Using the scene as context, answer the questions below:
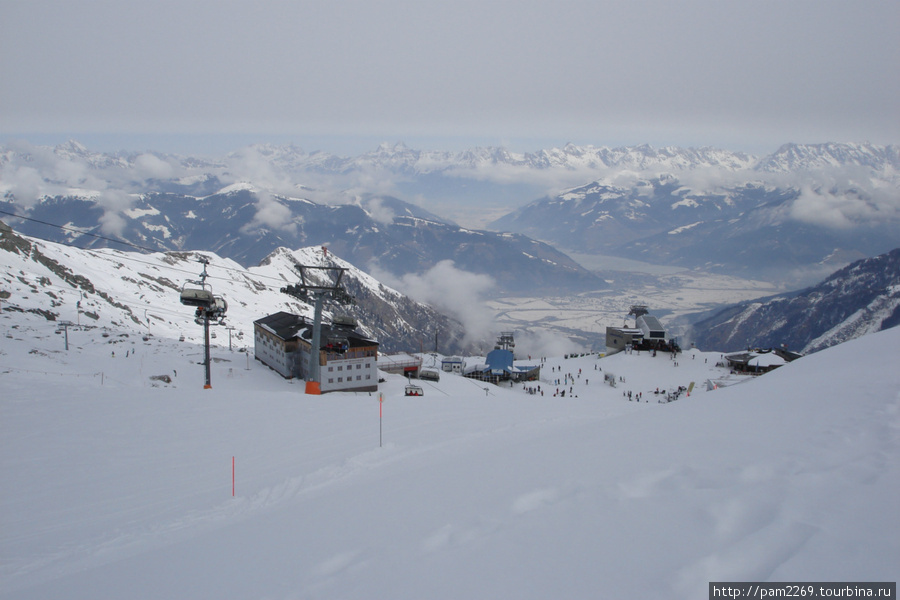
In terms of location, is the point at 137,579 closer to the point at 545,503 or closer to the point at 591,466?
the point at 545,503

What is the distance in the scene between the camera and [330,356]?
1636 inches

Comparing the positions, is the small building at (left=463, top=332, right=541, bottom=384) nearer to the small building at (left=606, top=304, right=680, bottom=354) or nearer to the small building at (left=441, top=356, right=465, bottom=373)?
the small building at (left=441, top=356, right=465, bottom=373)

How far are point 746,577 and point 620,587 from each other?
1149 millimetres

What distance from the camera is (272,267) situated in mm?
183375

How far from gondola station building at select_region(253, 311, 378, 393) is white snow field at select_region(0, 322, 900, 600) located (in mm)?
21126

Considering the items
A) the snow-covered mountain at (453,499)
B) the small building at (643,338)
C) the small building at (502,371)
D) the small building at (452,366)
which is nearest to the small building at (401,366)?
the small building at (502,371)

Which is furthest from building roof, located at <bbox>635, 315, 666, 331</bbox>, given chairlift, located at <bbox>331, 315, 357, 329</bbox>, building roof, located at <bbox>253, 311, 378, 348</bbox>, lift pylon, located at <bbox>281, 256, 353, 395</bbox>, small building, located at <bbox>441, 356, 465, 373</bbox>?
lift pylon, located at <bbox>281, 256, 353, 395</bbox>

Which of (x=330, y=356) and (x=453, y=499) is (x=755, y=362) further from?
(x=453, y=499)

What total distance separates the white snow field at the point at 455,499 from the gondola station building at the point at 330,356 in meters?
21.1

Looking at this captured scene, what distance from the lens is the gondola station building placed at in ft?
135

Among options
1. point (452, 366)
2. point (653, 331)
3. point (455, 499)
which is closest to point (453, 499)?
point (455, 499)

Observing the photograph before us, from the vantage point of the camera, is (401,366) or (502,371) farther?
(502,371)

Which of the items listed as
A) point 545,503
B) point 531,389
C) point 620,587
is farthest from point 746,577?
Result: point 531,389

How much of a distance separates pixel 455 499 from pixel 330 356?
1382 inches
